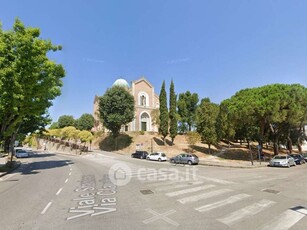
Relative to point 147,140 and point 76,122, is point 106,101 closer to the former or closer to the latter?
point 147,140

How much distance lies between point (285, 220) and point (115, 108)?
42998 mm

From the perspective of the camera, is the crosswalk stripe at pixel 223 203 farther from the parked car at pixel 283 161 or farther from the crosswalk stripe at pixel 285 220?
the parked car at pixel 283 161

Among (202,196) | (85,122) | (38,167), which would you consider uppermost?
(85,122)

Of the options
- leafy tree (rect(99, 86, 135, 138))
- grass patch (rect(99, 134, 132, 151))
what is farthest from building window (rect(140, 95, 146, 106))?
leafy tree (rect(99, 86, 135, 138))

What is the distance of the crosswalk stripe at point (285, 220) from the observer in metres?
6.46

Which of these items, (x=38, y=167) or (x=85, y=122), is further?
(x=85, y=122)

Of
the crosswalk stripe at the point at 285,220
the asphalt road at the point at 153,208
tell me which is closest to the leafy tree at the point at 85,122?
the asphalt road at the point at 153,208

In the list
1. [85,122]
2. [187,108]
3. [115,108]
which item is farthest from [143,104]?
[85,122]

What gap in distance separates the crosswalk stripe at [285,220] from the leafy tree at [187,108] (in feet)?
186

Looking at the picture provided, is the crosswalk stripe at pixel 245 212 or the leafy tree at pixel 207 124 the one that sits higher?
the leafy tree at pixel 207 124

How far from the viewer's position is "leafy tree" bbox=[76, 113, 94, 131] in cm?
8038

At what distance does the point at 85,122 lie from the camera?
80.4 m

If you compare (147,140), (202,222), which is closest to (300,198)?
(202,222)

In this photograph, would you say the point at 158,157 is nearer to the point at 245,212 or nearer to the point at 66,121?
the point at 245,212
